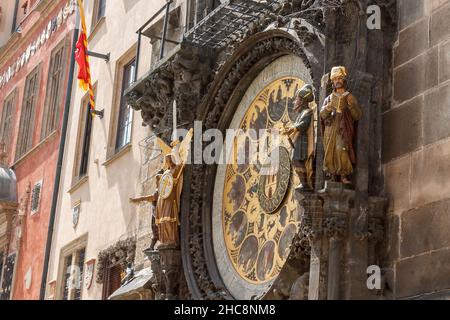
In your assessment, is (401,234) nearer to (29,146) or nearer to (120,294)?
(120,294)

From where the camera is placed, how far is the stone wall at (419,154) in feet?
27.8

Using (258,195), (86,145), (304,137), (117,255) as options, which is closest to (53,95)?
(86,145)

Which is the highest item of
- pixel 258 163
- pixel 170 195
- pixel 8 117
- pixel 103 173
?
pixel 8 117

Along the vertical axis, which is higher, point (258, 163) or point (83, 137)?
point (83, 137)

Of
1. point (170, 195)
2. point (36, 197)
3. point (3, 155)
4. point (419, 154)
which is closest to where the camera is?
point (419, 154)

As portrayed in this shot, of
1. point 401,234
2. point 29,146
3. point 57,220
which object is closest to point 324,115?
point 401,234

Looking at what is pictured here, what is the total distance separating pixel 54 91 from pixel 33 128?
142 cm

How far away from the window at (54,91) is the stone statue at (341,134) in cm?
1273

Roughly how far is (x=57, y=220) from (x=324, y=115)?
1115cm

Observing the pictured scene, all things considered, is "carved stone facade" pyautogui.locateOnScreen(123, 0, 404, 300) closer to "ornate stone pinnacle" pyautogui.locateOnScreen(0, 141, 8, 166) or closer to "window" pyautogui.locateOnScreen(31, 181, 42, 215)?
"window" pyautogui.locateOnScreen(31, 181, 42, 215)

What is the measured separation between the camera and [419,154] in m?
8.83

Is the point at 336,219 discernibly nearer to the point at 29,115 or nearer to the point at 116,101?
the point at 116,101

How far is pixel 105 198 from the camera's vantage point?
1647 cm

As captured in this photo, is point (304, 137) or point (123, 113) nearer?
point (304, 137)
